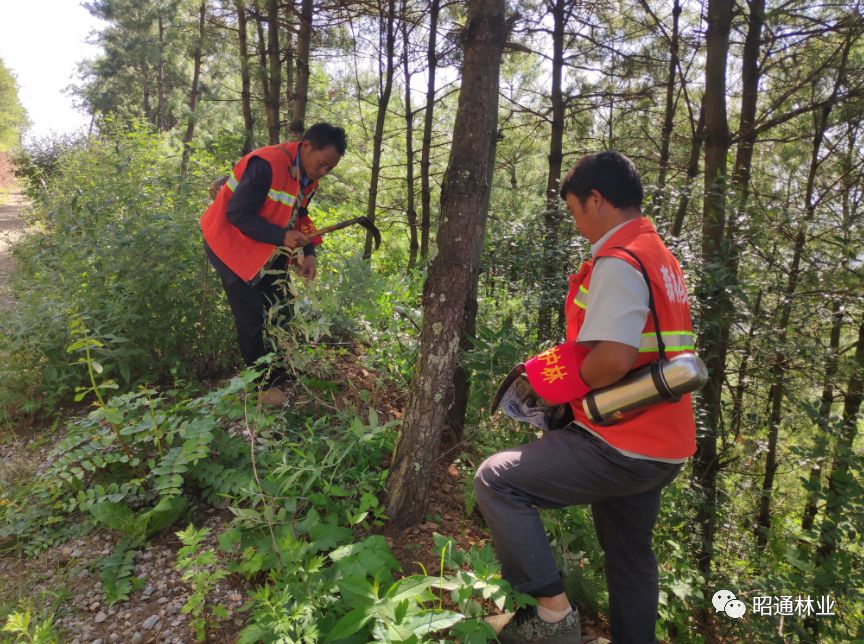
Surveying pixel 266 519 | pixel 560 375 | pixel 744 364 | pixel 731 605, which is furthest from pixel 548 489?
pixel 744 364

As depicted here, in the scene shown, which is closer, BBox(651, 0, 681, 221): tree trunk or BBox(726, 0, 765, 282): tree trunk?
BBox(726, 0, 765, 282): tree trunk

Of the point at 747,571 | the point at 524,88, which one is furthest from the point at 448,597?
the point at 524,88

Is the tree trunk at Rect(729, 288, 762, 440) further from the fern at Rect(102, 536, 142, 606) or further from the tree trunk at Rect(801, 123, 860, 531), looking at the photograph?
the fern at Rect(102, 536, 142, 606)

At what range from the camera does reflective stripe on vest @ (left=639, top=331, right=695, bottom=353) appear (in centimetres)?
187

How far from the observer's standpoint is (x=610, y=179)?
202cm

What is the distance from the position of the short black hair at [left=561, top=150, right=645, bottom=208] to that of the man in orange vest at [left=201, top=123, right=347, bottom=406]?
6.43 ft

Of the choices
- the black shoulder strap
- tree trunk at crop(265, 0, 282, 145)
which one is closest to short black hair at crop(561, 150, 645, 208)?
the black shoulder strap

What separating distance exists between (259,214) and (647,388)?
272 cm

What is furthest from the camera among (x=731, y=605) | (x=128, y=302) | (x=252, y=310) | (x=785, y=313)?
(x=785, y=313)

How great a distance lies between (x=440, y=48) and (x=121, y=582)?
750 cm

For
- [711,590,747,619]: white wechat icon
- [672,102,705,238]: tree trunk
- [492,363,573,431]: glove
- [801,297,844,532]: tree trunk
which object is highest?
[672,102,705,238]: tree trunk

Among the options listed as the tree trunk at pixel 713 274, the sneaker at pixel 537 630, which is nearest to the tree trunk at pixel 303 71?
the tree trunk at pixel 713 274

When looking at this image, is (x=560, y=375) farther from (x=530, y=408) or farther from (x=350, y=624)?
(x=350, y=624)

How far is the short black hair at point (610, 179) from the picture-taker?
2.02 metres
